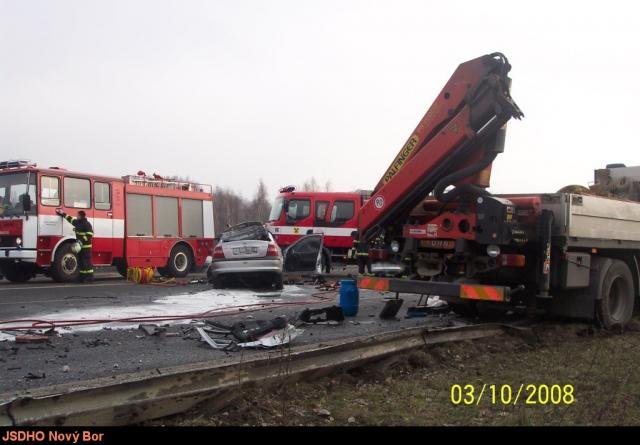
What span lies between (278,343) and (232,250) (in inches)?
242

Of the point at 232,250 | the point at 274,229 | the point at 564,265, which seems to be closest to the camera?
the point at 564,265

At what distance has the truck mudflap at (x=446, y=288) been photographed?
7.04 metres

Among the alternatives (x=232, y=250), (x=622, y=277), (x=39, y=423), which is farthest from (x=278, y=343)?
(x=232, y=250)

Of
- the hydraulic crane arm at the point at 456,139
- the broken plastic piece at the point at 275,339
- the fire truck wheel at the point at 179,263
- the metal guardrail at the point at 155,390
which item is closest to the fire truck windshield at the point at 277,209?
the fire truck wheel at the point at 179,263

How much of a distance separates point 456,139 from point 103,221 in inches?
430

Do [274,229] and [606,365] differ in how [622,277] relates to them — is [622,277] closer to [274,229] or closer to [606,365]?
[606,365]

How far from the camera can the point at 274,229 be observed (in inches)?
760

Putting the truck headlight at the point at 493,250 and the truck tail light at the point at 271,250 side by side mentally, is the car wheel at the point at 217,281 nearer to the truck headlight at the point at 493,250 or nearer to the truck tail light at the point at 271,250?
the truck tail light at the point at 271,250

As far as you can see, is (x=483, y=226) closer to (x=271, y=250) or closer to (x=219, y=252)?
(x=271, y=250)

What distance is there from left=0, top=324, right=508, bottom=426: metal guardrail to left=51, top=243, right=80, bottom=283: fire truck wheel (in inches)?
405

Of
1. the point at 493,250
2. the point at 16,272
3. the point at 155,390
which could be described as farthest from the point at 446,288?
the point at 16,272

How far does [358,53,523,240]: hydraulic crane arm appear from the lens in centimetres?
723

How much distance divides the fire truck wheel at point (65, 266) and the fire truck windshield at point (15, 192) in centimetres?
111

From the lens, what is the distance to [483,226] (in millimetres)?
7113
